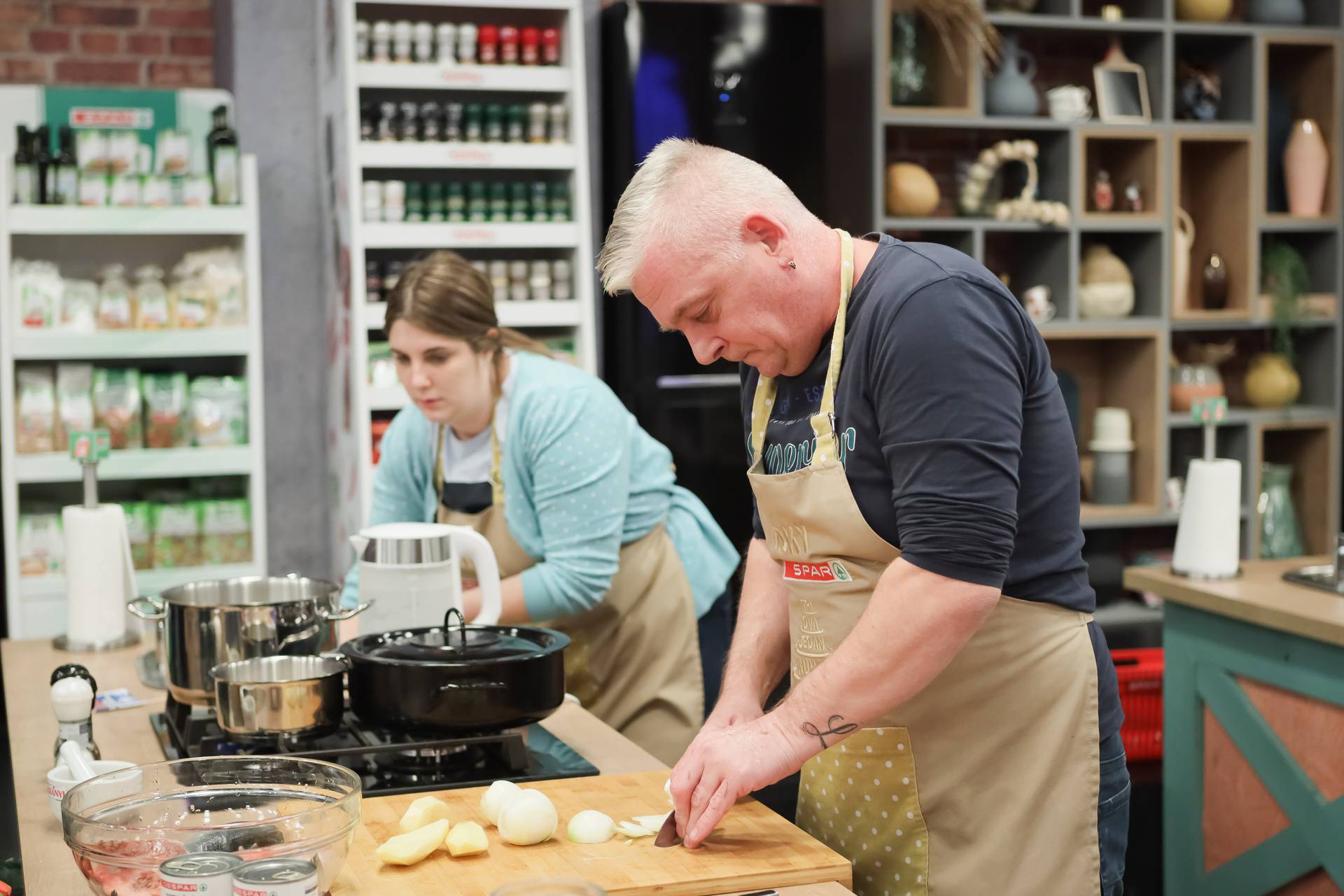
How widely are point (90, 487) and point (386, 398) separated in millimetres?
1457

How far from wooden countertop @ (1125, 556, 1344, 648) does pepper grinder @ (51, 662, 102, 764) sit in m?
2.17

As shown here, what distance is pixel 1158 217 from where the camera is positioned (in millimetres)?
5012

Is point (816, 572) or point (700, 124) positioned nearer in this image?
point (816, 572)

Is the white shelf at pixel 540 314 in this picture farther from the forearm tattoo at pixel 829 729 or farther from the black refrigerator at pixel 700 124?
the forearm tattoo at pixel 829 729

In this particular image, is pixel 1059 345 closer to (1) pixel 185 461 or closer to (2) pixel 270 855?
(1) pixel 185 461

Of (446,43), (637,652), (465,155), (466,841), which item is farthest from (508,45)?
(466,841)

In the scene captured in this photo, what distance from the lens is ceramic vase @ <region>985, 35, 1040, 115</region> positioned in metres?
4.81

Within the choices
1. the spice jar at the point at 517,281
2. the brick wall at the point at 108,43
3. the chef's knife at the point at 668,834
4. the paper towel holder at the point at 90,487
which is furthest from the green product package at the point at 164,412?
the chef's knife at the point at 668,834

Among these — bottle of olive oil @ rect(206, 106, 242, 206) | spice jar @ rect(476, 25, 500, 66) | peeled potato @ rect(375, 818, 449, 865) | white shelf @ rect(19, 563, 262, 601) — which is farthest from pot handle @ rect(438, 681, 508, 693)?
spice jar @ rect(476, 25, 500, 66)

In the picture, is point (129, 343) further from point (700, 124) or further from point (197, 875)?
point (197, 875)

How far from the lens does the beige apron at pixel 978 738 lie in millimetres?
1614

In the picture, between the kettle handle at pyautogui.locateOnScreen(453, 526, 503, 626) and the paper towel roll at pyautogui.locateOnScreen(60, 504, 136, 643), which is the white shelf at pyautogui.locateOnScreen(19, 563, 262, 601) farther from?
the kettle handle at pyautogui.locateOnScreen(453, 526, 503, 626)

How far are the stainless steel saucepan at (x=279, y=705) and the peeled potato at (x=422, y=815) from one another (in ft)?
0.81

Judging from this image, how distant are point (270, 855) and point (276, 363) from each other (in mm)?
3680
